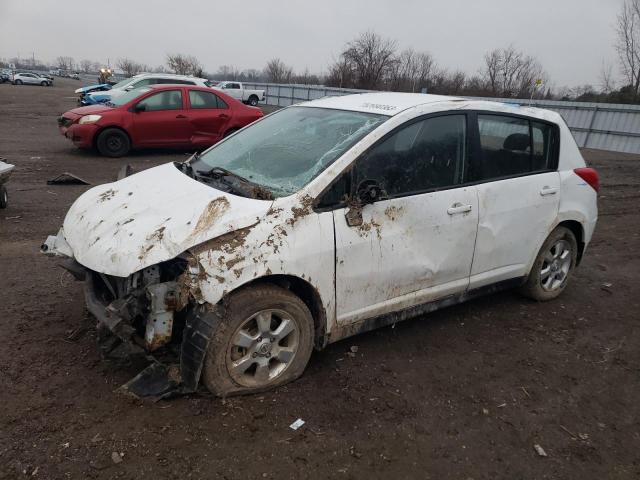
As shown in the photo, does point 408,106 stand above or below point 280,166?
above

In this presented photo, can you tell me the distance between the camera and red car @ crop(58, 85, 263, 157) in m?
10.5

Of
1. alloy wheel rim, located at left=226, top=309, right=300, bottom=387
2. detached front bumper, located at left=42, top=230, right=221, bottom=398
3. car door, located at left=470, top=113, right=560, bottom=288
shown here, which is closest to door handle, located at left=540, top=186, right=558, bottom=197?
car door, located at left=470, top=113, right=560, bottom=288

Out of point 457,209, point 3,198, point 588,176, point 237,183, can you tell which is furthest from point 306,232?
point 3,198

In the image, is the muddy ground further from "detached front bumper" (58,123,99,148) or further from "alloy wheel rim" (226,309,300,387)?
"detached front bumper" (58,123,99,148)

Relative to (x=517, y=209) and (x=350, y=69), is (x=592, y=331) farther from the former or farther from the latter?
(x=350, y=69)

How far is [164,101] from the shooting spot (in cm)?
1097

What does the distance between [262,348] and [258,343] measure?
44 millimetres

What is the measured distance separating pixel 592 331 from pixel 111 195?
4.01m

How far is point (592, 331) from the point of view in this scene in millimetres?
4043

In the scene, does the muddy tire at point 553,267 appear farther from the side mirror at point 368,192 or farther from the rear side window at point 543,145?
the side mirror at point 368,192

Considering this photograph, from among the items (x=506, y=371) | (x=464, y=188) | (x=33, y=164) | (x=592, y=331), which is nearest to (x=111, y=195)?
(x=464, y=188)

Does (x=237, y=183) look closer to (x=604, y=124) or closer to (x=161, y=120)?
(x=161, y=120)

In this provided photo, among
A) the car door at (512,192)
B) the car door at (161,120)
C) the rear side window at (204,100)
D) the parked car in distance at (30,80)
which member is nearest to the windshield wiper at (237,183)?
the car door at (512,192)

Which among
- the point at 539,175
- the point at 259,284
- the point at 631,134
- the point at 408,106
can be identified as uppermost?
the point at 408,106
